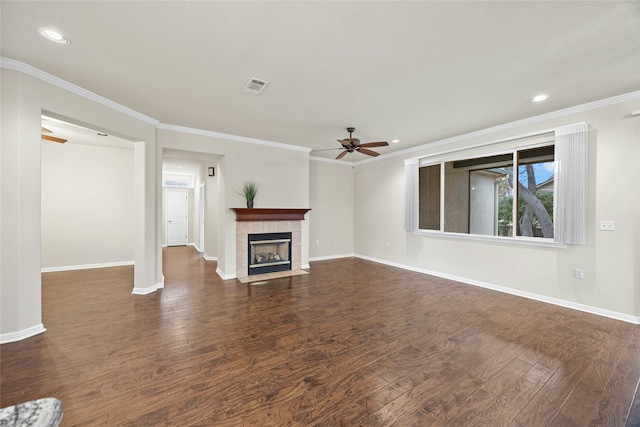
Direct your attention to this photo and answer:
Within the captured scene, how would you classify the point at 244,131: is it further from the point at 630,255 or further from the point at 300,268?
the point at 630,255

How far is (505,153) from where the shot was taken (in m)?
4.16

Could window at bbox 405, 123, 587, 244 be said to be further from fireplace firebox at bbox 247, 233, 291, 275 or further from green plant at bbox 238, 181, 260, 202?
green plant at bbox 238, 181, 260, 202

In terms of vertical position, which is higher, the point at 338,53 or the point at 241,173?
the point at 338,53

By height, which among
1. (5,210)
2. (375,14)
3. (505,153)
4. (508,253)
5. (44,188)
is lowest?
(508,253)

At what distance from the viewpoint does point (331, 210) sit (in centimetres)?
691

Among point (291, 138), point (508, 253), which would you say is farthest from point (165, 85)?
point (508, 253)

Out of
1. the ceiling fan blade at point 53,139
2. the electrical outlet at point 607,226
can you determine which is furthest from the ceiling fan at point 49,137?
the electrical outlet at point 607,226

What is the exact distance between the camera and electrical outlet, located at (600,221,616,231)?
314cm

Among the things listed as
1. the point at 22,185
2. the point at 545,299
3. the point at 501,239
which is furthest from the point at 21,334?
the point at 545,299

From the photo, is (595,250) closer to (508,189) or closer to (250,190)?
(508,189)

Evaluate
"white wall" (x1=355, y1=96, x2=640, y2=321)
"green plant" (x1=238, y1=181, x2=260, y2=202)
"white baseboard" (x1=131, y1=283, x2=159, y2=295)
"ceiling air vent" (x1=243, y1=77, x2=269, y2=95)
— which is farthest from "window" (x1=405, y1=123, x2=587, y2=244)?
"white baseboard" (x1=131, y1=283, x2=159, y2=295)

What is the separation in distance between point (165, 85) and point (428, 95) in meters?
3.12

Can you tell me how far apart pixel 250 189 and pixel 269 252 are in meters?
1.39

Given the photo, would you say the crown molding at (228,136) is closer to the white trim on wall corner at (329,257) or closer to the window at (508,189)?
the window at (508,189)
